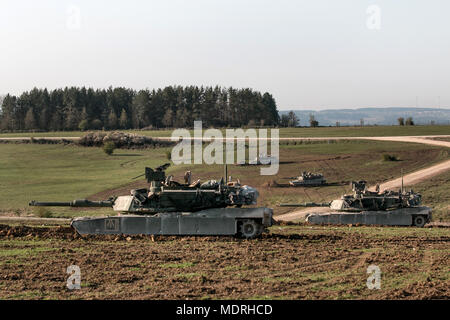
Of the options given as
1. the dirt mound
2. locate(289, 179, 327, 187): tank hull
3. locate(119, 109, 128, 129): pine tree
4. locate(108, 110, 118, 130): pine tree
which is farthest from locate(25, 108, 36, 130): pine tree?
locate(289, 179, 327, 187): tank hull

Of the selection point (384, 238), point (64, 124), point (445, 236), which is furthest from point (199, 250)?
point (64, 124)

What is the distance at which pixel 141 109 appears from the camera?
136375 millimetres

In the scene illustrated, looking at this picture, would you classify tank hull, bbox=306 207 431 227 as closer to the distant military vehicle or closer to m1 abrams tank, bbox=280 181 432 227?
m1 abrams tank, bbox=280 181 432 227

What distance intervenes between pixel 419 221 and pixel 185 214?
15056 millimetres

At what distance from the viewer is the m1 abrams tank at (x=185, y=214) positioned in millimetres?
25672

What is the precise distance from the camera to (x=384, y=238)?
25.7m

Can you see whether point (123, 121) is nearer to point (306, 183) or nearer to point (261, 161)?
point (261, 161)

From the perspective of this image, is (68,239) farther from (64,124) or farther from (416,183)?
(64,124)

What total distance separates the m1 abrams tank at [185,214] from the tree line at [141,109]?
4121 inches

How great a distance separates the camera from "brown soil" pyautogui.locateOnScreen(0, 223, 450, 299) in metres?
15.3

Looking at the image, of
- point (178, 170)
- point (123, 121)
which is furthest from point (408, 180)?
point (123, 121)

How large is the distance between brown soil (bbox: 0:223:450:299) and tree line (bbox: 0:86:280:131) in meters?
107

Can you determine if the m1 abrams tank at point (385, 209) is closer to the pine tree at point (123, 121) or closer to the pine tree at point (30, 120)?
the pine tree at point (123, 121)
